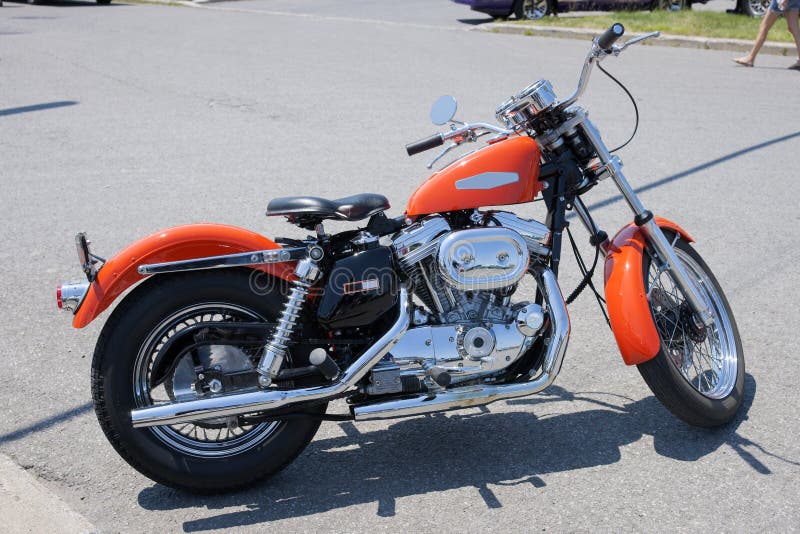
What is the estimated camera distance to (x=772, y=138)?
861 cm

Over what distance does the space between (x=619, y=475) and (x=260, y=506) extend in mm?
1427

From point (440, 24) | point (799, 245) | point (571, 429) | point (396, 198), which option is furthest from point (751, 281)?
point (440, 24)

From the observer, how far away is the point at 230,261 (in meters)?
3.46

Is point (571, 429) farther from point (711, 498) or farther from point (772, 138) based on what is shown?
point (772, 138)

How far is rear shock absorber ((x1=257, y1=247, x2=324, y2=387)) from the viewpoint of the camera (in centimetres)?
347

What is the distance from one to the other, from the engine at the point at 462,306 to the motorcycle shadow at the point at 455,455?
0.36m

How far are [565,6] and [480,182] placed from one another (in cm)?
1544

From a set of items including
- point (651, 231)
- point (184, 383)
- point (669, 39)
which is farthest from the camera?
point (669, 39)

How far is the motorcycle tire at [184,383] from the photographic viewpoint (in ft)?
11.1

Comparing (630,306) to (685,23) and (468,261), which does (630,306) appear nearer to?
(468,261)

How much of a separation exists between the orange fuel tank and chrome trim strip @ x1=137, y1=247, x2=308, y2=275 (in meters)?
0.50

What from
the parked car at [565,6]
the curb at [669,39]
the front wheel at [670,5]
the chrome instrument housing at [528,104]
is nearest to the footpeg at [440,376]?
the chrome instrument housing at [528,104]

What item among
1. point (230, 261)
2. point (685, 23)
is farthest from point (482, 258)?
point (685, 23)

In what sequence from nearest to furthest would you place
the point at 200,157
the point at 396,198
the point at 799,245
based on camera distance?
the point at 799,245 → the point at 396,198 → the point at 200,157
